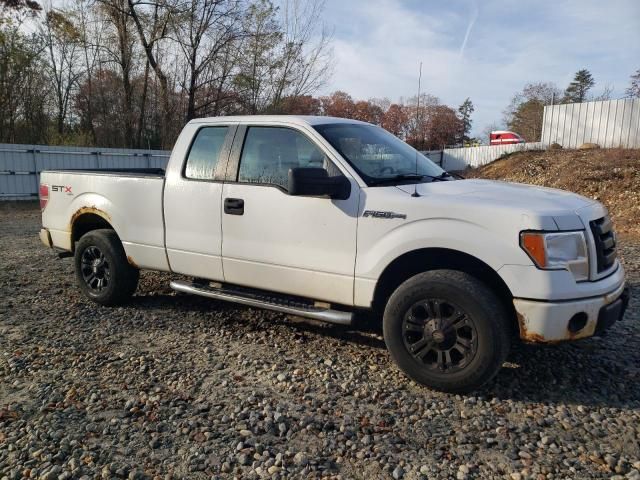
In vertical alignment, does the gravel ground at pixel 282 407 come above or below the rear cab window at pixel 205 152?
below

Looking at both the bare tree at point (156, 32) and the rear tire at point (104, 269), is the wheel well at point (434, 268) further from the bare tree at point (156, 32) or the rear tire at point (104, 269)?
the bare tree at point (156, 32)

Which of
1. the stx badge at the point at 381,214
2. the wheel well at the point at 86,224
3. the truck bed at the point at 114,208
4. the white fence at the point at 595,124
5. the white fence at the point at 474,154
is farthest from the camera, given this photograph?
the white fence at the point at 474,154

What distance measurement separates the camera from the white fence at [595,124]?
16.7 m

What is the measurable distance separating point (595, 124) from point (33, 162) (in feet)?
64.7

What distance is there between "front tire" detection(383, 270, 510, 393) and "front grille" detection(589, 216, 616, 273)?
737 millimetres

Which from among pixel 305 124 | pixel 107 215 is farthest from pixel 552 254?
pixel 107 215

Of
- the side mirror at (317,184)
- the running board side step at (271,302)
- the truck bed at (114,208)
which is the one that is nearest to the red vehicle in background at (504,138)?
the truck bed at (114,208)

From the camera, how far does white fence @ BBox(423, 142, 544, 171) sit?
21.3 m

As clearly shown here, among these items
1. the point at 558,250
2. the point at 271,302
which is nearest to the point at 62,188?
the point at 271,302

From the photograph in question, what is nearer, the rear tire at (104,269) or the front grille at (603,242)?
the front grille at (603,242)

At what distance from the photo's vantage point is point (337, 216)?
3.74 meters

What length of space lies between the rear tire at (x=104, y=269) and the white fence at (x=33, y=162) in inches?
434

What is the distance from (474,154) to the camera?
23.4 meters

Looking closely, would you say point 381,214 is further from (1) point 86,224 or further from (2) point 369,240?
(1) point 86,224
